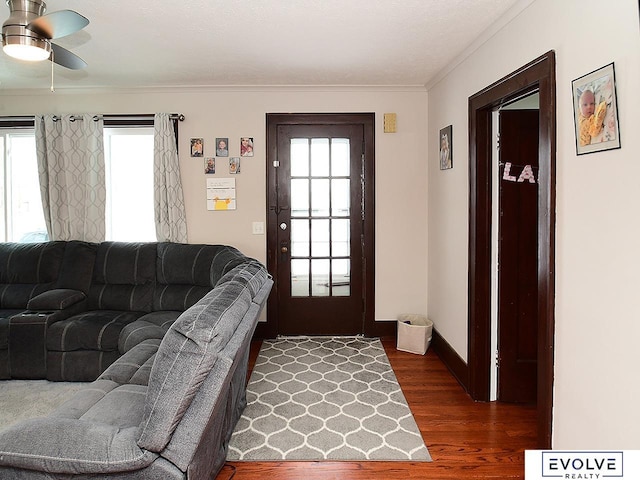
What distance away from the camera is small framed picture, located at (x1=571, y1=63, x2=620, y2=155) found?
1833 millimetres

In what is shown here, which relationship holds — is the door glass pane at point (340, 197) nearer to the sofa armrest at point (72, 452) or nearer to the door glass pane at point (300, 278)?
the door glass pane at point (300, 278)

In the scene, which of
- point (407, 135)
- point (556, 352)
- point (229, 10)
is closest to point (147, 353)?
point (229, 10)

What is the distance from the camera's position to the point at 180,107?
15.2 feet

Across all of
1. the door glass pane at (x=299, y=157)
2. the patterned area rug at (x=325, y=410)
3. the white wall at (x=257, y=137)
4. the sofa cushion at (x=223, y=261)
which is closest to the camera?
the patterned area rug at (x=325, y=410)

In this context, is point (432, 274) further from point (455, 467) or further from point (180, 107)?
point (180, 107)

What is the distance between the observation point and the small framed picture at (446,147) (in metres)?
3.88

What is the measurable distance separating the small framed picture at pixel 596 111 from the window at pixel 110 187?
12.7 ft

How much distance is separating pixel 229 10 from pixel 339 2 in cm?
65

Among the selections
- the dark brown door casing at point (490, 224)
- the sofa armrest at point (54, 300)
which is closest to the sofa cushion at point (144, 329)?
the sofa armrest at point (54, 300)

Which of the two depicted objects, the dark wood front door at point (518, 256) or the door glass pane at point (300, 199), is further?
the door glass pane at point (300, 199)

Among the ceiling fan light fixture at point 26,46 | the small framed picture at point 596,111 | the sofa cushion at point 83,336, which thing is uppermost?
the ceiling fan light fixture at point 26,46

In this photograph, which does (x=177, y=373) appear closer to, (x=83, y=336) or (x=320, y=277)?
(x=83, y=336)

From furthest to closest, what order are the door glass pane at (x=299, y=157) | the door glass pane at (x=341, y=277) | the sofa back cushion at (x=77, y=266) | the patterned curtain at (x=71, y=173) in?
the door glass pane at (x=341, y=277) < the door glass pane at (x=299, y=157) < the patterned curtain at (x=71, y=173) < the sofa back cushion at (x=77, y=266)

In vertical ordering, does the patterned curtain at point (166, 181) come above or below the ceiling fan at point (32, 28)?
below
